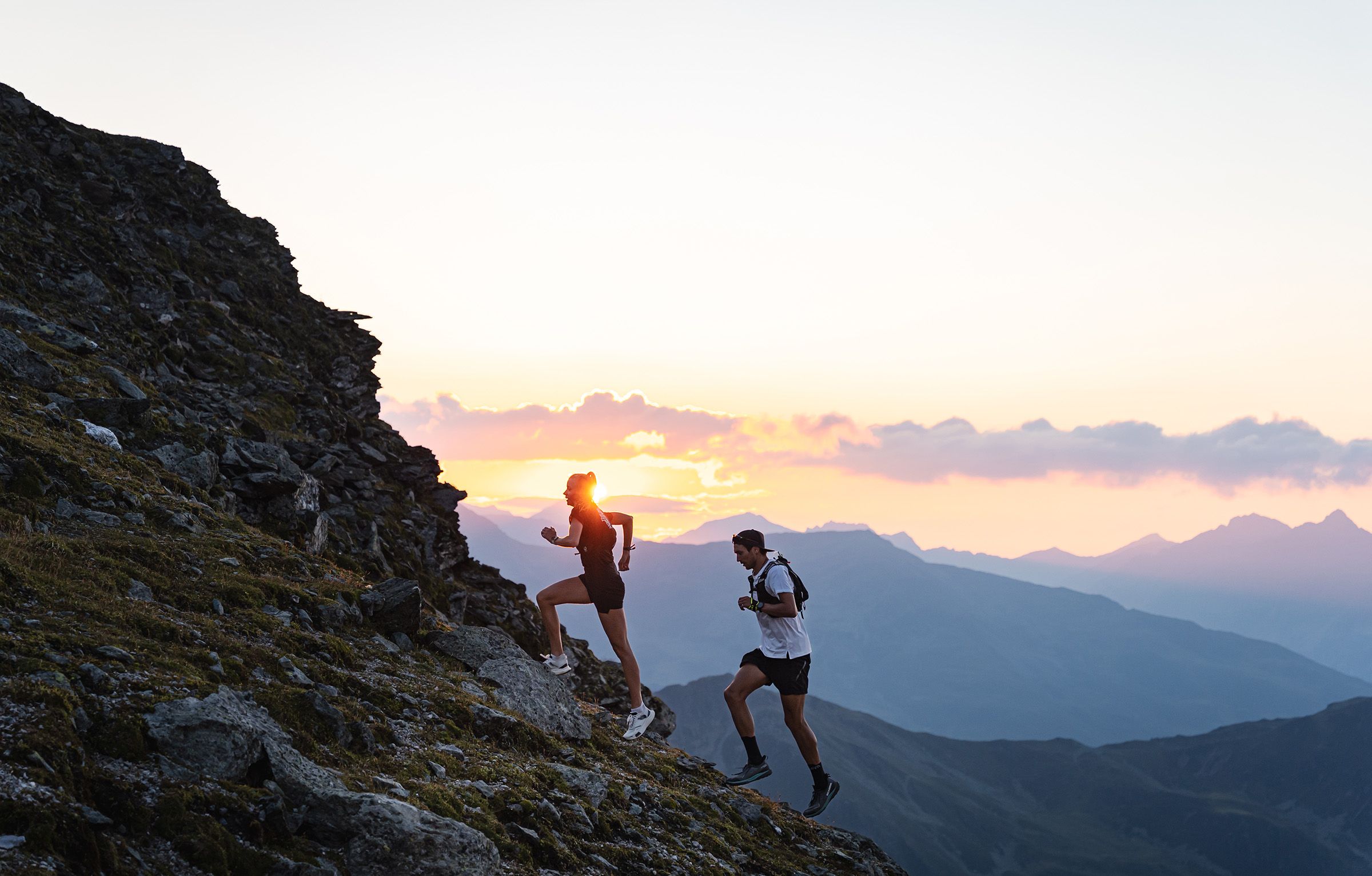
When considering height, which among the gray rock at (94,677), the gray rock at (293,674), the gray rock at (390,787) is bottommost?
the gray rock at (390,787)

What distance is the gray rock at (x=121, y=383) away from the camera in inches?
820

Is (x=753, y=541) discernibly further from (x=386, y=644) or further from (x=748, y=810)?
(x=386, y=644)

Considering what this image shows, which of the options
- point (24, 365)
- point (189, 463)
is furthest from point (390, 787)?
point (24, 365)

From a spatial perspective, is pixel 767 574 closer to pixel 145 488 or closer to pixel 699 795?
pixel 699 795

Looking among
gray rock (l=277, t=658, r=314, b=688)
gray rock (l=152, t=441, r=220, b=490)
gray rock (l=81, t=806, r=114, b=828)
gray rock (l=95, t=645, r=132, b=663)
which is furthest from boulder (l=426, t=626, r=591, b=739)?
gray rock (l=81, t=806, r=114, b=828)

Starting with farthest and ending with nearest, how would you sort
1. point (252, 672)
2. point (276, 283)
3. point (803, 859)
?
point (276, 283), point (803, 859), point (252, 672)

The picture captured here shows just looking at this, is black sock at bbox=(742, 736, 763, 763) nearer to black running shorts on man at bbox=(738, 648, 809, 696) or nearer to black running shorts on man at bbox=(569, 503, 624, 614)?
black running shorts on man at bbox=(738, 648, 809, 696)

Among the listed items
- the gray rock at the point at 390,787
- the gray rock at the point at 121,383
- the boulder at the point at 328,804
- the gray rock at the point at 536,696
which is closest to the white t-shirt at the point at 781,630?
the gray rock at the point at 536,696

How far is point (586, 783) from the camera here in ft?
40.8

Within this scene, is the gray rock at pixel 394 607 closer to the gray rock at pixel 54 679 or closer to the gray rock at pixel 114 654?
the gray rock at pixel 114 654

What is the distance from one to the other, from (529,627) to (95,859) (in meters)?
26.4

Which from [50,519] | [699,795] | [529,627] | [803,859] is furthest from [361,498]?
[803,859]

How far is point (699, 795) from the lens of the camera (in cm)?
1533

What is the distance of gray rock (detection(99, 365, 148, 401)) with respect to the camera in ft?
68.3
